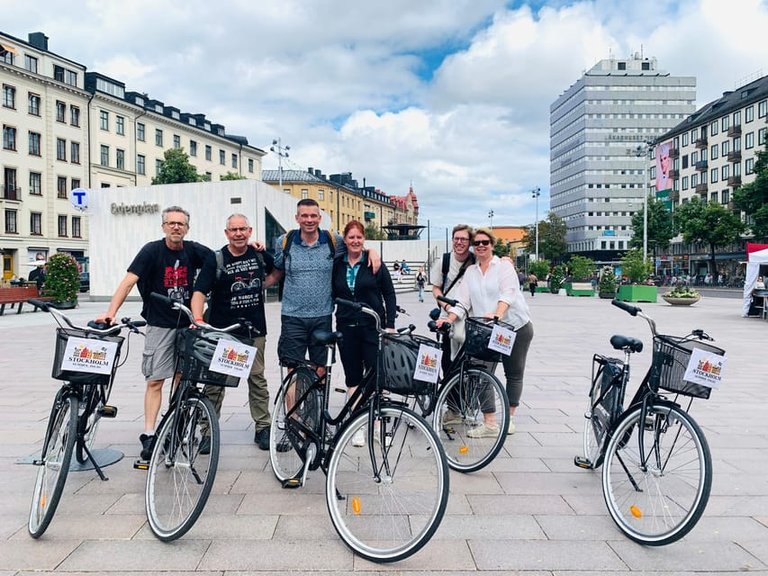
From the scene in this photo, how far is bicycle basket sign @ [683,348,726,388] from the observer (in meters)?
3.35

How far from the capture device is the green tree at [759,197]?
49.8 m

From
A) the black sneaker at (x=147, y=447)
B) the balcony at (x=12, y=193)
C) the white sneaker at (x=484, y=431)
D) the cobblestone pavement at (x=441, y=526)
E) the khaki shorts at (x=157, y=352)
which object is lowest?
the cobblestone pavement at (x=441, y=526)

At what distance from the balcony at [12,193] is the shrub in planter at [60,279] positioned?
1218 inches

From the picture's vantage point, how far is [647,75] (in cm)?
10750

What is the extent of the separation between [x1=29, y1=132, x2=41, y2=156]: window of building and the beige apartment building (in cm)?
7

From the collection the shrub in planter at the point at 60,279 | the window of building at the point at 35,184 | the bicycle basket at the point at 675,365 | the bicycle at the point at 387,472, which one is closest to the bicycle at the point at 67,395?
the bicycle at the point at 387,472

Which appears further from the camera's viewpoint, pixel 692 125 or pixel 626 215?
pixel 626 215

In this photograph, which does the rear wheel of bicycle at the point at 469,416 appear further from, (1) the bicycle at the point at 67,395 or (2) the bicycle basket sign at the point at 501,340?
(1) the bicycle at the point at 67,395

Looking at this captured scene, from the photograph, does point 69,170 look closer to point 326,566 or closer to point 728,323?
point 728,323

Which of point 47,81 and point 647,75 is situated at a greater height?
point 647,75

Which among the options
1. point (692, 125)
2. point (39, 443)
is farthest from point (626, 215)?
point (39, 443)

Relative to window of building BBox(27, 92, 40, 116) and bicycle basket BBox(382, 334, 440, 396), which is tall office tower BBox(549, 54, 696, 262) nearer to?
window of building BBox(27, 92, 40, 116)

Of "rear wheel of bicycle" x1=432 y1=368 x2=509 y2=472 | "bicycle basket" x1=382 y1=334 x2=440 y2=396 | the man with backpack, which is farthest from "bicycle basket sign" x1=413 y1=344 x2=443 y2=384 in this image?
the man with backpack

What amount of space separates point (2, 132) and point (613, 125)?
300 feet
